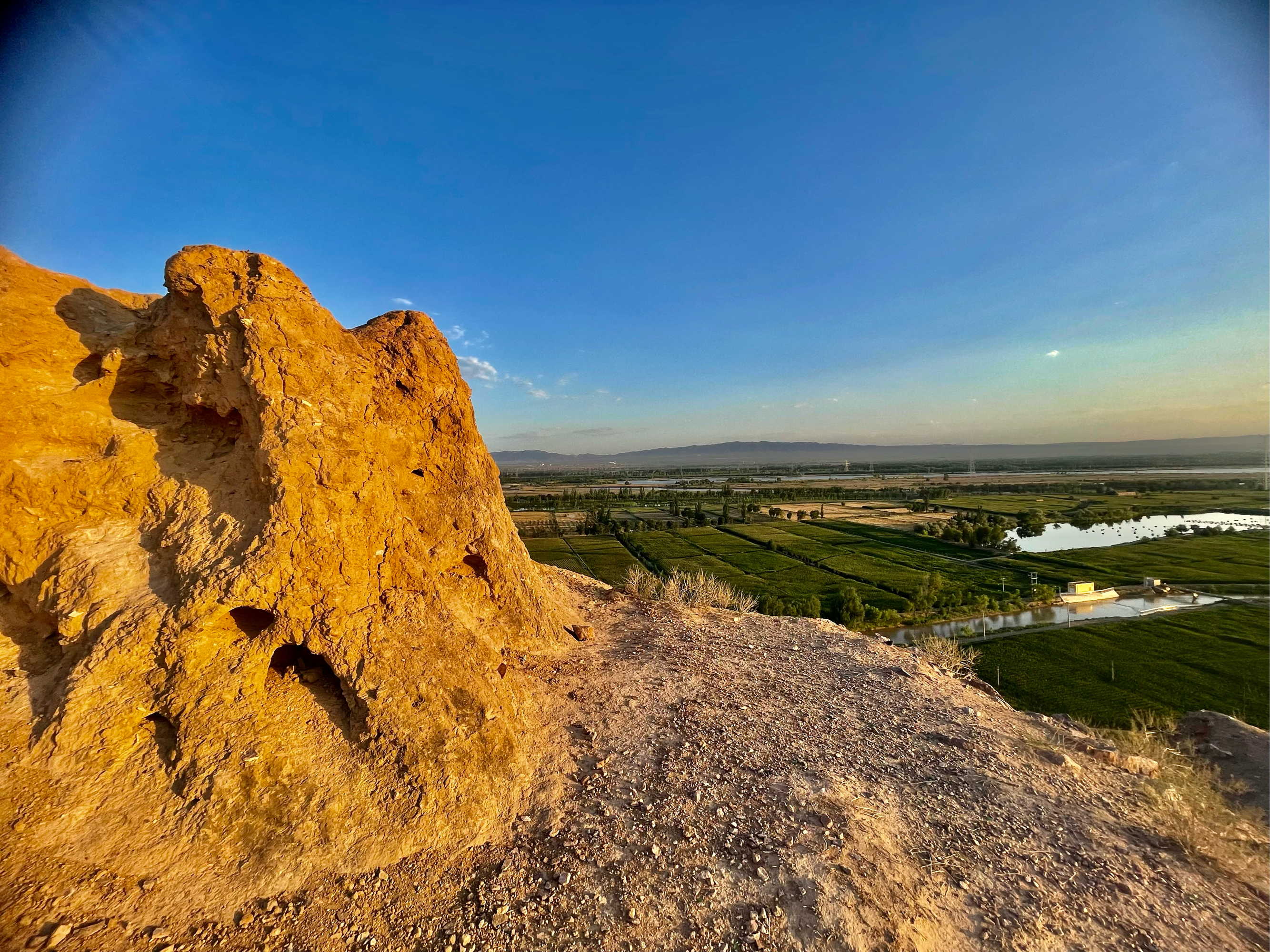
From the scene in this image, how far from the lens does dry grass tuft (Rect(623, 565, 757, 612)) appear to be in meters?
15.7

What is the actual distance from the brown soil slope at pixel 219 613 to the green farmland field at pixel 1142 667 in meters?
33.6

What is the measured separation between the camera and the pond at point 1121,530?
66.8 metres

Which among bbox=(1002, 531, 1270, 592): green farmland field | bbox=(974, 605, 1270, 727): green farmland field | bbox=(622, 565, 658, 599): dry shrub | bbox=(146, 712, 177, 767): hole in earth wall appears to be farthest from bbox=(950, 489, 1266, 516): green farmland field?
bbox=(146, 712, 177, 767): hole in earth wall

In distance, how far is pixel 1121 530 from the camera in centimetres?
7438

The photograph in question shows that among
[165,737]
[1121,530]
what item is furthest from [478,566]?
[1121,530]

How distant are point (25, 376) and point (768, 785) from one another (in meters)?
11.2

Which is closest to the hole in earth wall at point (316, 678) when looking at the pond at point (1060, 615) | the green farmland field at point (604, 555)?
the green farmland field at point (604, 555)

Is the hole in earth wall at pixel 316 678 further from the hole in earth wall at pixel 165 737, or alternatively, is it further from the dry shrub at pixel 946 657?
the dry shrub at pixel 946 657

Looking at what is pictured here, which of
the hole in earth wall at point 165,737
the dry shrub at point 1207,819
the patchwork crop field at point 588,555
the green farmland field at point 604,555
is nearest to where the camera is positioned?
the hole in earth wall at point 165,737

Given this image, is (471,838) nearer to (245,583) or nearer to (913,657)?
(245,583)

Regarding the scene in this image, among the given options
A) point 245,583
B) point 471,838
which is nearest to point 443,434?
point 245,583

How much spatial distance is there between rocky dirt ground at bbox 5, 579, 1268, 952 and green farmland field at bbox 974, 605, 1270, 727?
1040 inches

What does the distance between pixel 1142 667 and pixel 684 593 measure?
36228mm

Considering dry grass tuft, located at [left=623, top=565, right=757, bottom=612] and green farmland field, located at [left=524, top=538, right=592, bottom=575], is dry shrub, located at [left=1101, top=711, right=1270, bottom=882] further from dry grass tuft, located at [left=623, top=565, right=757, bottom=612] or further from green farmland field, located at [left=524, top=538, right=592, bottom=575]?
green farmland field, located at [left=524, top=538, right=592, bottom=575]
